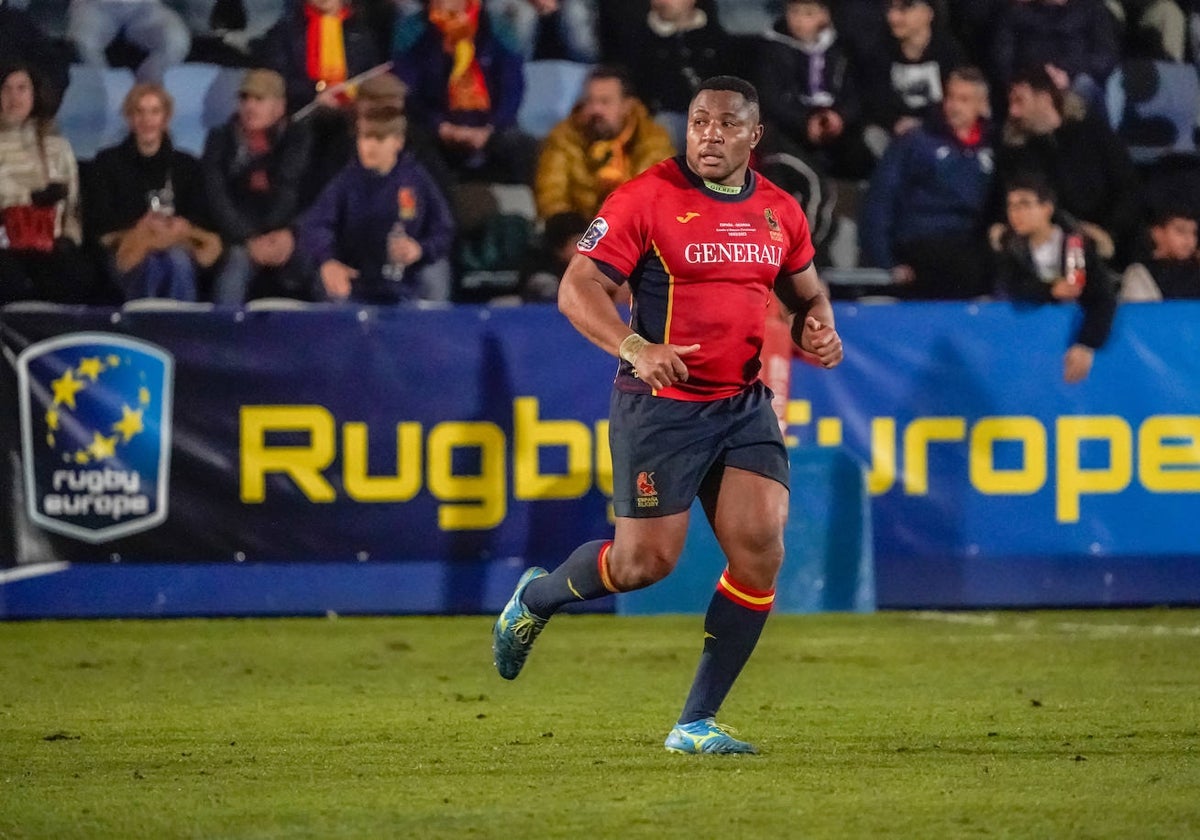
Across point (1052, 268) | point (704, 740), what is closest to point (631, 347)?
point (704, 740)

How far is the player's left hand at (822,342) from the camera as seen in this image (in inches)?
252

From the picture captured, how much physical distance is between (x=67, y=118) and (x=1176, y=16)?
7669mm

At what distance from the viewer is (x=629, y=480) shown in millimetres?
6242

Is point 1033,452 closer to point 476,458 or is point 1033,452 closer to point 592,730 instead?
point 476,458

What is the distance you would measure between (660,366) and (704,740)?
3.88 feet

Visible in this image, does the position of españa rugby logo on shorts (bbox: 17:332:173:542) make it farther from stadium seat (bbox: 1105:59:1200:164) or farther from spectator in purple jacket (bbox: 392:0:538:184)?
stadium seat (bbox: 1105:59:1200:164)

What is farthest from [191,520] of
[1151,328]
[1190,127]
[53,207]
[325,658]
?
[1190,127]

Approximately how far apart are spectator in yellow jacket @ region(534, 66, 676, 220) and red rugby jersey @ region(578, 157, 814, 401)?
5.78 metres

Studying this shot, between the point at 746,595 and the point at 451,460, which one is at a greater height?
the point at 746,595

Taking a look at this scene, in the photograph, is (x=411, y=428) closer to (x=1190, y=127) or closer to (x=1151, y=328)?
(x=1151, y=328)

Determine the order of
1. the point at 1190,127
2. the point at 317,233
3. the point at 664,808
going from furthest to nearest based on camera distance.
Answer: the point at 1190,127 < the point at 317,233 < the point at 664,808

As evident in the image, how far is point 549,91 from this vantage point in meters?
13.2

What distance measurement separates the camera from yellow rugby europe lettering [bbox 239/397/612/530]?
10.6m

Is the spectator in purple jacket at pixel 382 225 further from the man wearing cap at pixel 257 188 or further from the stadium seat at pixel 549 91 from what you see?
the stadium seat at pixel 549 91
